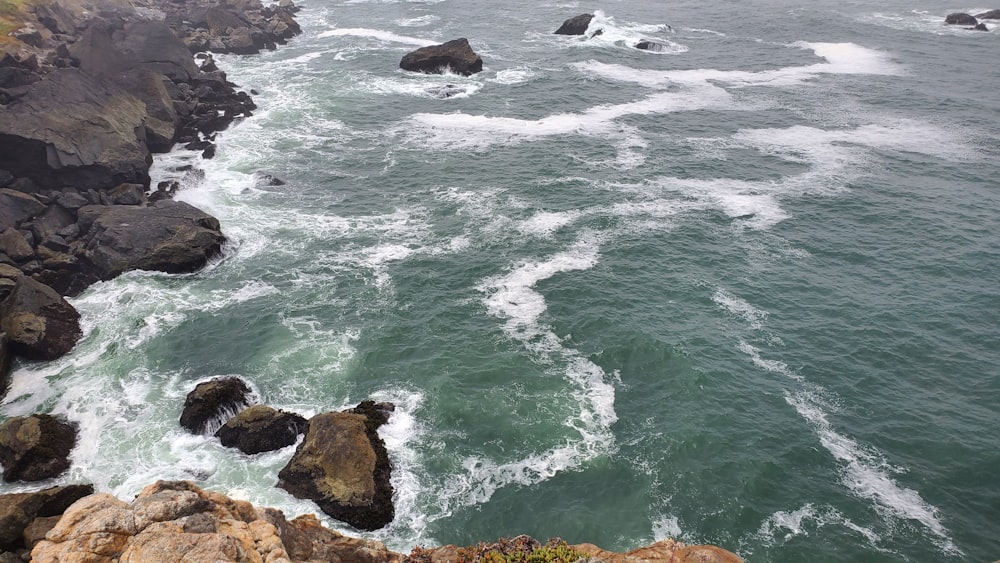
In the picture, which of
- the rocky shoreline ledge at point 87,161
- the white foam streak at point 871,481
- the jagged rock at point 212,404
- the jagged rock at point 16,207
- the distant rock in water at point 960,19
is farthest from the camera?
the distant rock in water at point 960,19

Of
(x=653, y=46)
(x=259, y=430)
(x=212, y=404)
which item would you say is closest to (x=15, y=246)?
(x=212, y=404)

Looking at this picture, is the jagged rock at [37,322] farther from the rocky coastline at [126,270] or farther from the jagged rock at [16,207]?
the jagged rock at [16,207]

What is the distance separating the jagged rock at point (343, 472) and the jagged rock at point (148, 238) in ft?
74.1

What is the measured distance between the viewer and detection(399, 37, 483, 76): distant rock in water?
301 feet

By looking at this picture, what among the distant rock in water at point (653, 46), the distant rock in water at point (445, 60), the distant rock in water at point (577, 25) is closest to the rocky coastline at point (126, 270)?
the distant rock in water at point (445, 60)

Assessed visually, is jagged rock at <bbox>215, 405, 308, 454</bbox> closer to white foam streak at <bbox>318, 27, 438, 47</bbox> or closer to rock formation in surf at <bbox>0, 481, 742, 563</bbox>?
rock formation in surf at <bbox>0, 481, 742, 563</bbox>

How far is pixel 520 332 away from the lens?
1624 inches

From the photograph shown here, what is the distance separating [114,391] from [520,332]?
24.4 m

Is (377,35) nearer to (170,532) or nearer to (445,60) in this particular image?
(445,60)

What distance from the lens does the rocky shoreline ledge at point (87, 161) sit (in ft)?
136

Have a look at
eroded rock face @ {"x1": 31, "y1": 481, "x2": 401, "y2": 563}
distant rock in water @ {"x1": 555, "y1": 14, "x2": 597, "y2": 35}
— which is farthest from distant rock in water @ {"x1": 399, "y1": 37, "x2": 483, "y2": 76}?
eroded rock face @ {"x1": 31, "y1": 481, "x2": 401, "y2": 563}

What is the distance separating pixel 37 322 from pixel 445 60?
67.7 meters

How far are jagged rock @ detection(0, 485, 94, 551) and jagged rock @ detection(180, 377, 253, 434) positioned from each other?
7177 mm

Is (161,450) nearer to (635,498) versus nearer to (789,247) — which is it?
(635,498)
